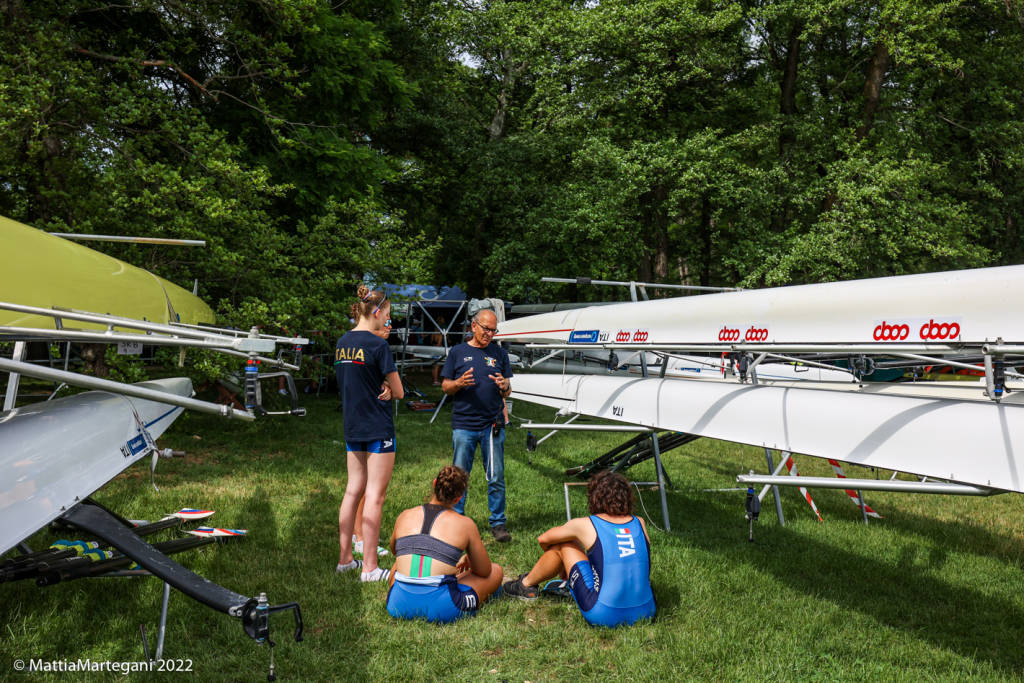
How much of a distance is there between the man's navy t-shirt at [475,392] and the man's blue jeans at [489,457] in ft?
0.23

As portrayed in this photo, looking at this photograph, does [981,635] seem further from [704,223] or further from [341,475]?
[704,223]

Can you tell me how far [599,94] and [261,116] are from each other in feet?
30.1

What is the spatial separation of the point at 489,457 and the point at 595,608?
1784mm

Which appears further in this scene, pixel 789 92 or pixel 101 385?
pixel 789 92

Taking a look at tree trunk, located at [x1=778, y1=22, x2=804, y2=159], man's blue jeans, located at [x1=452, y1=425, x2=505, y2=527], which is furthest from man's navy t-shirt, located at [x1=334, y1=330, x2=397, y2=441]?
tree trunk, located at [x1=778, y1=22, x2=804, y2=159]

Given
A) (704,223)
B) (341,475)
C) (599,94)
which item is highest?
(599,94)

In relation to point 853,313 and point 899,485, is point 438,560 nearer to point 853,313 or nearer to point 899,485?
point 899,485

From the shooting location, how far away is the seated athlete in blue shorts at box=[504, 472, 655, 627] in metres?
3.60

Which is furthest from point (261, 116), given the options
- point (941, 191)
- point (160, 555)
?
point (941, 191)

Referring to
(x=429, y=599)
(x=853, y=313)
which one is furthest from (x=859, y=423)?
(x=429, y=599)

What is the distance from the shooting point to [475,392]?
5.13 metres

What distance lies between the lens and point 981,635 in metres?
3.79

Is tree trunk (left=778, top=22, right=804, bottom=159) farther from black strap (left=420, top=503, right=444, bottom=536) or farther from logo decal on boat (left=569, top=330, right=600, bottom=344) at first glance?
black strap (left=420, top=503, right=444, bottom=536)

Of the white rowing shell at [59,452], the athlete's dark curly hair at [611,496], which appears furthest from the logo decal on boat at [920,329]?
the white rowing shell at [59,452]
